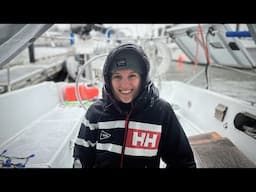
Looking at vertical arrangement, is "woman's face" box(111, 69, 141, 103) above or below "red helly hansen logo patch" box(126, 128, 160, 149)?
above

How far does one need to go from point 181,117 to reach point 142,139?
180cm

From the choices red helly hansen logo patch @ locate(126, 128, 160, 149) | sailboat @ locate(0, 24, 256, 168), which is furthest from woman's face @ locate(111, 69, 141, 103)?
sailboat @ locate(0, 24, 256, 168)

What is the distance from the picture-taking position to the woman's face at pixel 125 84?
0.94 m

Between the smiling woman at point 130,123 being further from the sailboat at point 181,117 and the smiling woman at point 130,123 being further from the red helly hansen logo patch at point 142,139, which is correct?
the sailboat at point 181,117

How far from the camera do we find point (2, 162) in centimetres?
126

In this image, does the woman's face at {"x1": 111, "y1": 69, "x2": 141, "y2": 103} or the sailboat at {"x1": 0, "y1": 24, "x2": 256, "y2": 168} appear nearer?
the woman's face at {"x1": 111, "y1": 69, "x2": 141, "y2": 103}

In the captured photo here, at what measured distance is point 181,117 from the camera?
8.58ft

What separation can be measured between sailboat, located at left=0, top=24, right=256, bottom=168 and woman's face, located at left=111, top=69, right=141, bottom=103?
1.44ft

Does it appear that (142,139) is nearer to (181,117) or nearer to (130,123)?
(130,123)

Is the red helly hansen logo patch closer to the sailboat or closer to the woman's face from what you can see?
the woman's face

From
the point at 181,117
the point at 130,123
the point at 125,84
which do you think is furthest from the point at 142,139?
the point at 181,117

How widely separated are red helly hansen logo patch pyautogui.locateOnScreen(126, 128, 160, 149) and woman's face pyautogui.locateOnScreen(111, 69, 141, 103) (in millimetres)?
177

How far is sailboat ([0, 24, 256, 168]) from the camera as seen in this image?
4.65 ft

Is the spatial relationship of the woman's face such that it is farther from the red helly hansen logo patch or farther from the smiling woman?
the red helly hansen logo patch
